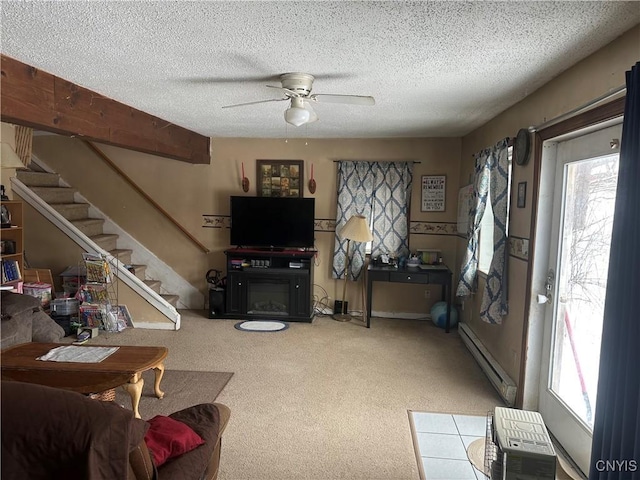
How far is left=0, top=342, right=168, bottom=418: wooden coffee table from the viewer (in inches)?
97.0

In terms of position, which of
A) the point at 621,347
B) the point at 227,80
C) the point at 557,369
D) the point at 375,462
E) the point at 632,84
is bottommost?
the point at 375,462

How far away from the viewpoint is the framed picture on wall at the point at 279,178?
17.4ft

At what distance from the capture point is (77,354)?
2770mm

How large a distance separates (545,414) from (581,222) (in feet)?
4.27

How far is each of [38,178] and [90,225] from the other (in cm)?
83

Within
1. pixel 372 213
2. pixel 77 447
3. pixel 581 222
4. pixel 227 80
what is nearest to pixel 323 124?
pixel 372 213

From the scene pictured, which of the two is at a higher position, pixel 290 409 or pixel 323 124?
pixel 323 124

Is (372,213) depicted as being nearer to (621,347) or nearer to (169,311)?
(169,311)

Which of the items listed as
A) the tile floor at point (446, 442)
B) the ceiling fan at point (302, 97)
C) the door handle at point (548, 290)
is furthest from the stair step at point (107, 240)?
the door handle at point (548, 290)

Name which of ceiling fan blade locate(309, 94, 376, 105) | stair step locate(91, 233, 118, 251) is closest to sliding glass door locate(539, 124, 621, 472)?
ceiling fan blade locate(309, 94, 376, 105)

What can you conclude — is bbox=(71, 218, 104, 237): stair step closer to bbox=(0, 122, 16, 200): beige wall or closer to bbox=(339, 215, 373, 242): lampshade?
bbox=(0, 122, 16, 200): beige wall

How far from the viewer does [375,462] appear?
7.78 feet

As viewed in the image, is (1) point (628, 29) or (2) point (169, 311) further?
(2) point (169, 311)

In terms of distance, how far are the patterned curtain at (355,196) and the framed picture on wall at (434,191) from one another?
656 mm
